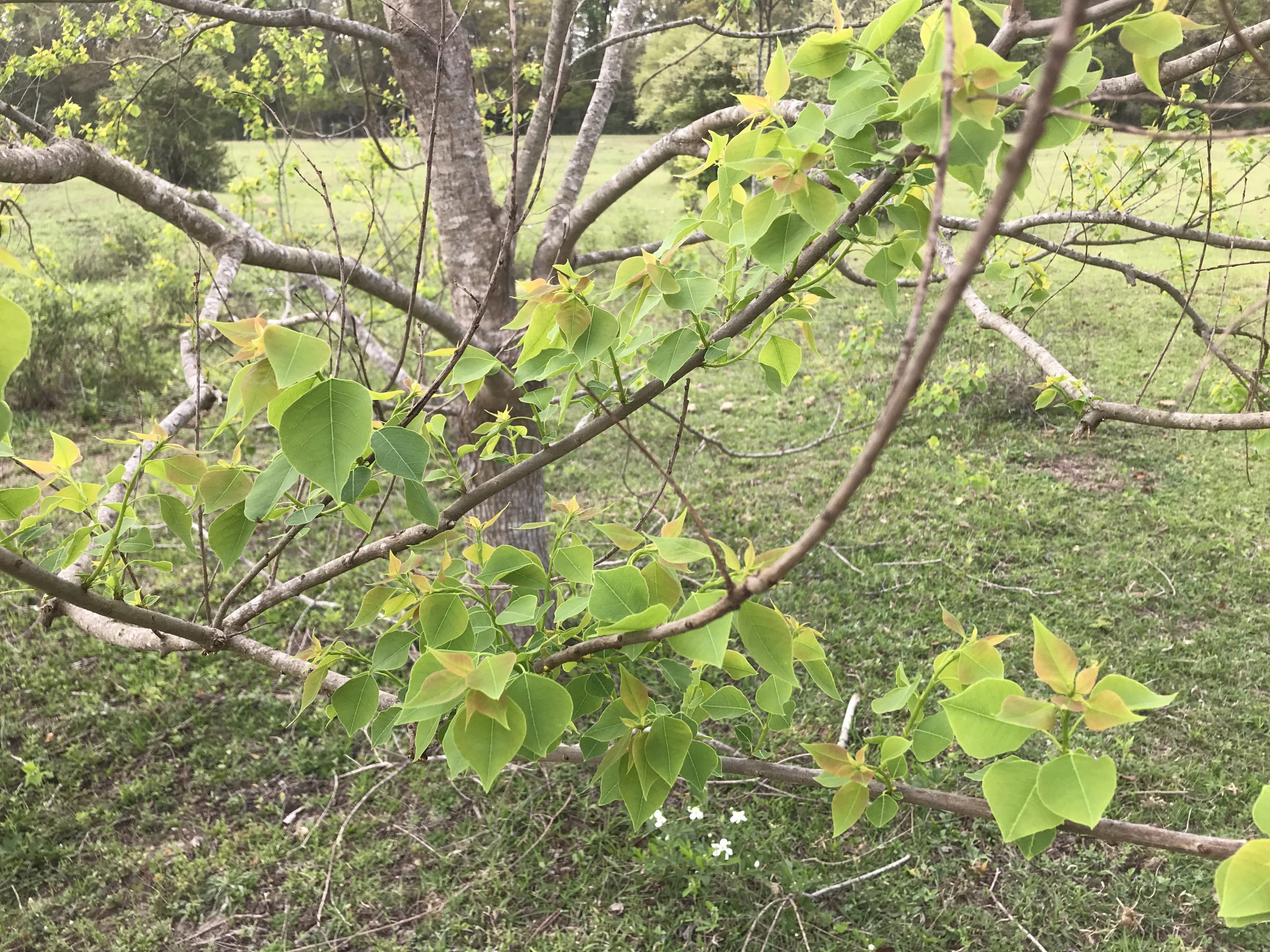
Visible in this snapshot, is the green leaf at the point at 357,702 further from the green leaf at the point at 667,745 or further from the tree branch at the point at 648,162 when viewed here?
the tree branch at the point at 648,162

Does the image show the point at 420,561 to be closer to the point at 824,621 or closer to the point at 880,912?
the point at 880,912

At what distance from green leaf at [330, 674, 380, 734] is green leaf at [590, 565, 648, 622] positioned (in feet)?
1.28

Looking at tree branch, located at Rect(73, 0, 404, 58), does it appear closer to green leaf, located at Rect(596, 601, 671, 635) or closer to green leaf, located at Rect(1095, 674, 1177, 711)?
green leaf, located at Rect(596, 601, 671, 635)

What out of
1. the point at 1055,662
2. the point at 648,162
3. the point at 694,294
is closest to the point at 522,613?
the point at 694,294

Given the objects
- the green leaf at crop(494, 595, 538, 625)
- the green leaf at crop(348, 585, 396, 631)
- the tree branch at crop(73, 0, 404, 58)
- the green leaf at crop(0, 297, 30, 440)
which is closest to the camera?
the green leaf at crop(0, 297, 30, 440)

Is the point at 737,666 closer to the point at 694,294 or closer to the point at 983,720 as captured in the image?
the point at 983,720

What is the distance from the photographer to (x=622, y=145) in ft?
60.2

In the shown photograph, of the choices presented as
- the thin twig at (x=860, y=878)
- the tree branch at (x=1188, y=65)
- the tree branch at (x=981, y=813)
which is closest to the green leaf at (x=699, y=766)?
the tree branch at (x=981, y=813)

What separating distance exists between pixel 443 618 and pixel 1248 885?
839 mm

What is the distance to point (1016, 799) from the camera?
0.72 m

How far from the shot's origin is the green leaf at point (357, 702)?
100 cm

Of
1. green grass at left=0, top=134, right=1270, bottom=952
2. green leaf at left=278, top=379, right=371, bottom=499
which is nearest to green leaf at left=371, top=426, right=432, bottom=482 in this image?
green leaf at left=278, top=379, right=371, bottom=499

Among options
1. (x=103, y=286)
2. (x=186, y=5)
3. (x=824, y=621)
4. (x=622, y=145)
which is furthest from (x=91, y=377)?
(x=622, y=145)

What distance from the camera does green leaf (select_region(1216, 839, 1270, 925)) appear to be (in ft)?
2.13
